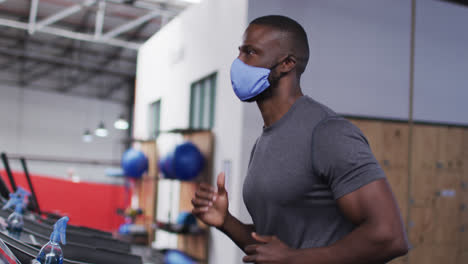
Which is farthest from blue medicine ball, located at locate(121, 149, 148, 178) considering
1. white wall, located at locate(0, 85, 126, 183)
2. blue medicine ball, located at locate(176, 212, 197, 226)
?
white wall, located at locate(0, 85, 126, 183)

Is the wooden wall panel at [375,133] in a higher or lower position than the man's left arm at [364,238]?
higher

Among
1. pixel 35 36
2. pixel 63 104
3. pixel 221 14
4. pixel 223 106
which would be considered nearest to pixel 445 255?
pixel 223 106

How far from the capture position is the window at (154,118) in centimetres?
822

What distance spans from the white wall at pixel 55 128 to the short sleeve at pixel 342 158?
15.4m

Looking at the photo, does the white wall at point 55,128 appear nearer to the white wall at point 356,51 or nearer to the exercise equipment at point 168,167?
the exercise equipment at point 168,167

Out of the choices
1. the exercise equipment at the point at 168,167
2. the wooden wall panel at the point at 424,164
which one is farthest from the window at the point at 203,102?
the wooden wall panel at the point at 424,164

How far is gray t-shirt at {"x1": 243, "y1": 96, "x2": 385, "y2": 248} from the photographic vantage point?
0.95 metres

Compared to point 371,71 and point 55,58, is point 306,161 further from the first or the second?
point 55,58

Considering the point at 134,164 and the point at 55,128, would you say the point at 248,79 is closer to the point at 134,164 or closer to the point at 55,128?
the point at 134,164

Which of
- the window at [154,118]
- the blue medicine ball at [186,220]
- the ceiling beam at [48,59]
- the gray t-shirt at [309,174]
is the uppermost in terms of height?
the ceiling beam at [48,59]

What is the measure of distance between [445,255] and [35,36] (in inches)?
516

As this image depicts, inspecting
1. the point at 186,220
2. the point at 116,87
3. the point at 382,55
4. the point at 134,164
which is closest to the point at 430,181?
the point at 382,55

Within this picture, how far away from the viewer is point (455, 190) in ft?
15.9

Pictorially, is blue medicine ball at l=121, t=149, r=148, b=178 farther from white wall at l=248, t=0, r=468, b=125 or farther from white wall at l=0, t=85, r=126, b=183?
white wall at l=0, t=85, r=126, b=183
